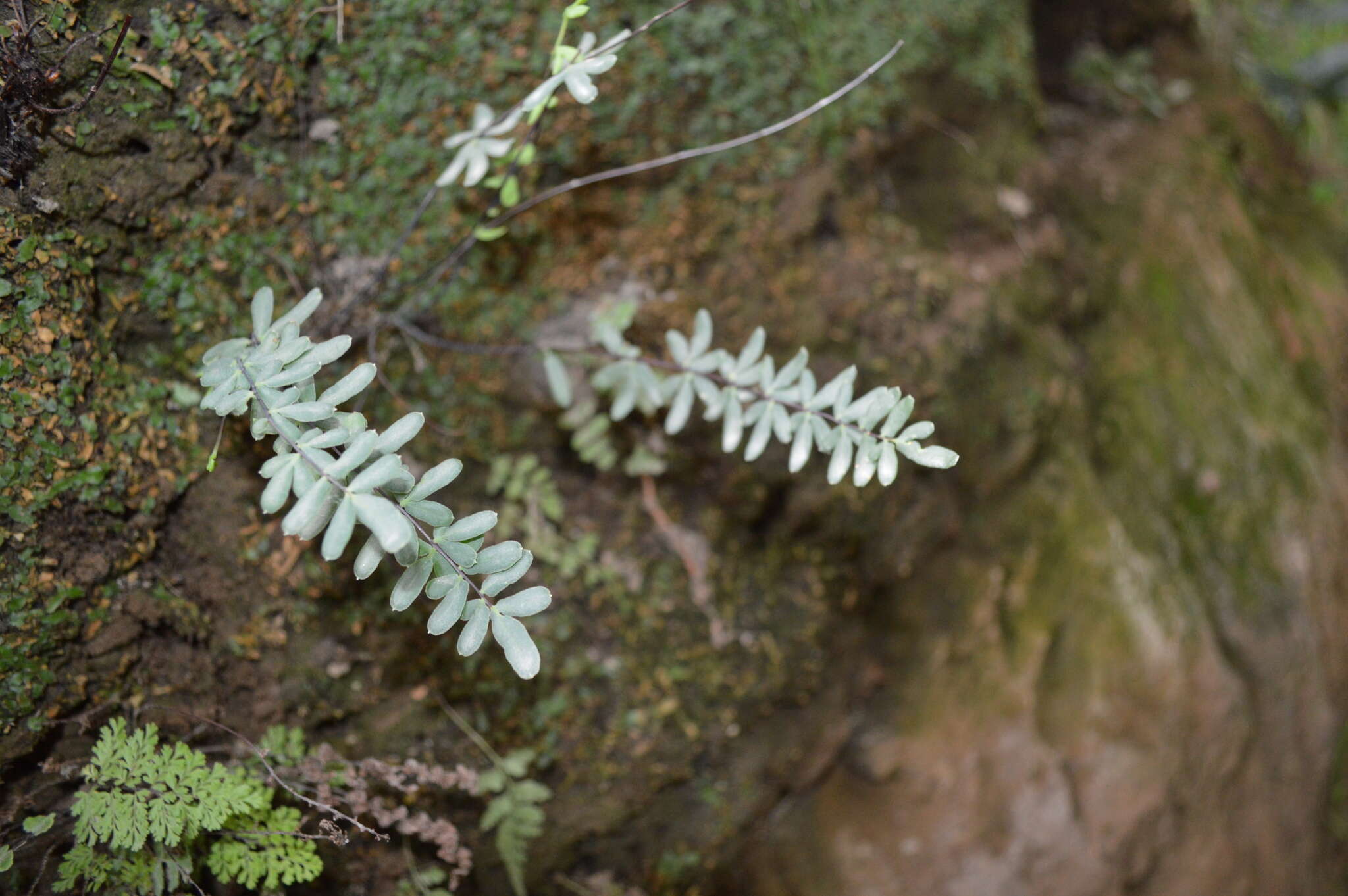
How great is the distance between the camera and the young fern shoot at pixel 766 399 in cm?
147

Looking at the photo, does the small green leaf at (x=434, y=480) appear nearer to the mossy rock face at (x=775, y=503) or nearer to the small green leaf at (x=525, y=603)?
the small green leaf at (x=525, y=603)

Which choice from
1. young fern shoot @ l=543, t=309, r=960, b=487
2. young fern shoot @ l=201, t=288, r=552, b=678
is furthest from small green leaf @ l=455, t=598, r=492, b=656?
young fern shoot @ l=543, t=309, r=960, b=487

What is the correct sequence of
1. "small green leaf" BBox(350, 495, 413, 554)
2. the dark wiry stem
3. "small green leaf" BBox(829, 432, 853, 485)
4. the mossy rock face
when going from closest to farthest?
"small green leaf" BBox(350, 495, 413, 554) → the dark wiry stem → "small green leaf" BBox(829, 432, 853, 485) → the mossy rock face

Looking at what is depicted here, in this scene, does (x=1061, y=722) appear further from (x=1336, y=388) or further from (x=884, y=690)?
(x=1336, y=388)

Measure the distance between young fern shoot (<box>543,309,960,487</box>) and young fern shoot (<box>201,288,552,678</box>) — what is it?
603mm

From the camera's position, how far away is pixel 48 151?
1.66 meters

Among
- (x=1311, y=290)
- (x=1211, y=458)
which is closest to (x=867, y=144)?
(x=1211, y=458)

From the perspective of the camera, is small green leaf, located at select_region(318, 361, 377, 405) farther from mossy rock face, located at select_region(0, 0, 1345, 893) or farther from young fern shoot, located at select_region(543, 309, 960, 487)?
mossy rock face, located at select_region(0, 0, 1345, 893)

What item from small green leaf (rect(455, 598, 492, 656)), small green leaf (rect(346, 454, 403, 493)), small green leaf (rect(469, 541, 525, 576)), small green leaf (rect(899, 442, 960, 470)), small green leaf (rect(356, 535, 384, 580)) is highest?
small green leaf (rect(346, 454, 403, 493))

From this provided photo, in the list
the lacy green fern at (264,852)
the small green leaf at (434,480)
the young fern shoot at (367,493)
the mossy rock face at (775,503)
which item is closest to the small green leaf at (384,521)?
the young fern shoot at (367,493)

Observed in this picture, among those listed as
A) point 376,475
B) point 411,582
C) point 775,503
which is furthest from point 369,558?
point 775,503

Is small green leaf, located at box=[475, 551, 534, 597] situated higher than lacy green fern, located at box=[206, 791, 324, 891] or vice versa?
small green leaf, located at box=[475, 551, 534, 597]

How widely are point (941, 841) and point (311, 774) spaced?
75.3 inches

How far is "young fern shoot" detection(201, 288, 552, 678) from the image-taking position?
1092mm
